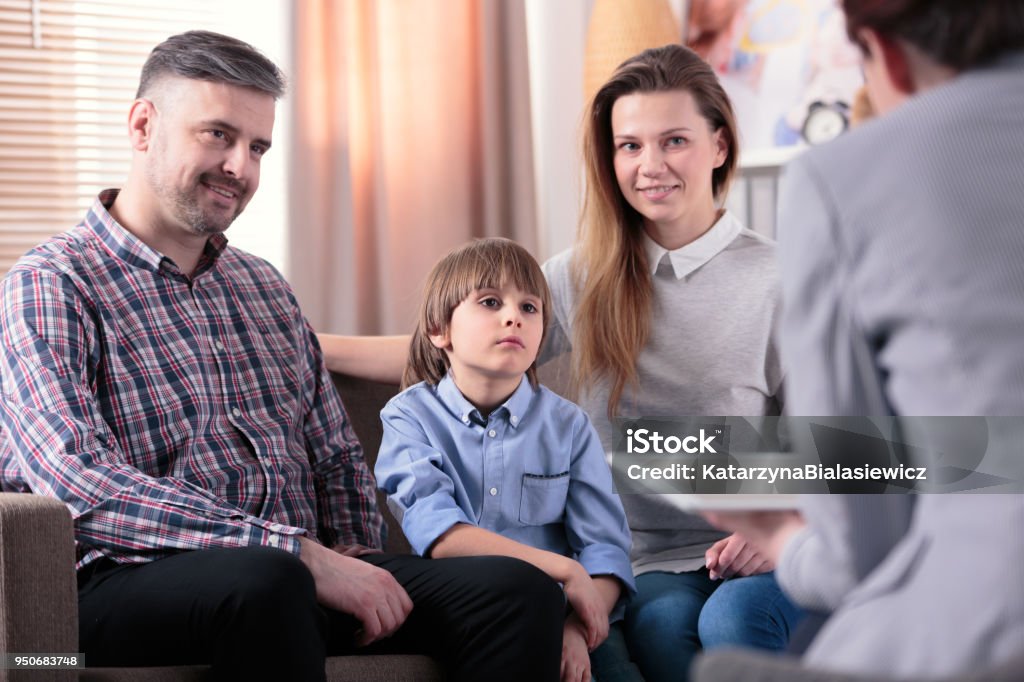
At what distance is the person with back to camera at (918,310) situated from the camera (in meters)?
0.70

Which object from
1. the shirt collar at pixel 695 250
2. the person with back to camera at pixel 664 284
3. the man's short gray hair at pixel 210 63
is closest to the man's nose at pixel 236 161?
the man's short gray hair at pixel 210 63

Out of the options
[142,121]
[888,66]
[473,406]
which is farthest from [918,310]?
[142,121]

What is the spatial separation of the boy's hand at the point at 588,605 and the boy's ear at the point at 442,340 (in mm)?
436

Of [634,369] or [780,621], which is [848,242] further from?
[634,369]

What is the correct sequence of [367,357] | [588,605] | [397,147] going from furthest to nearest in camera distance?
[397,147]
[367,357]
[588,605]

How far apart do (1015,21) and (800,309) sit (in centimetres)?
25

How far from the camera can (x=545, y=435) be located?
6.05 feet

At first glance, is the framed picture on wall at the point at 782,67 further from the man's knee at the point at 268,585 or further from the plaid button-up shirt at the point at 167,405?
the man's knee at the point at 268,585

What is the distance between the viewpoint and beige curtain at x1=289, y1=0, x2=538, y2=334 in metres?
2.98

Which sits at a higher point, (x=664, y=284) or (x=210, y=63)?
(x=210, y=63)

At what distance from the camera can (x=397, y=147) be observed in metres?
3.14

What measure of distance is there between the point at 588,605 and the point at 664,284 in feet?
2.13

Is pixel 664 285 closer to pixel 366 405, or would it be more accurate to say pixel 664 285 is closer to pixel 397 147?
pixel 366 405

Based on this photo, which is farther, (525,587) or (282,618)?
(525,587)
